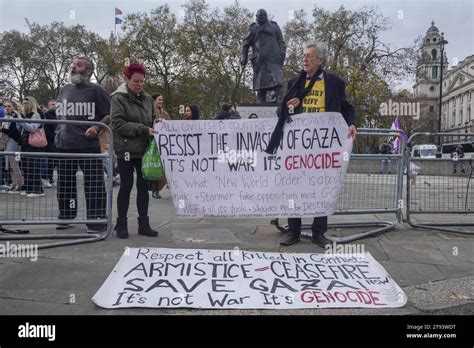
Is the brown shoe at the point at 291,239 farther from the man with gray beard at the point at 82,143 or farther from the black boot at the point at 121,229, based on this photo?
the man with gray beard at the point at 82,143

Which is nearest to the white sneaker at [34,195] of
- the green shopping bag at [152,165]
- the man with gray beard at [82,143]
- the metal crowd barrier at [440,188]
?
the man with gray beard at [82,143]

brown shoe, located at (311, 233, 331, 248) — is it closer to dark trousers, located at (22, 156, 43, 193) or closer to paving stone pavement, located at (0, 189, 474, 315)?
paving stone pavement, located at (0, 189, 474, 315)

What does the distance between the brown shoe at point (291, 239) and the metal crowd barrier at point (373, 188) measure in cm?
97

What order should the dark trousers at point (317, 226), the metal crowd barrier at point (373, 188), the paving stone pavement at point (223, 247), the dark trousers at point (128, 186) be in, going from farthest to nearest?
the metal crowd barrier at point (373, 188), the dark trousers at point (128, 186), the dark trousers at point (317, 226), the paving stone pavement at point (223, 247)

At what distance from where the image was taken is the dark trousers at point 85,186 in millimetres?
5340

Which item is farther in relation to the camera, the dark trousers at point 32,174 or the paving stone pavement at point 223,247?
the dark trousers at point 32,174

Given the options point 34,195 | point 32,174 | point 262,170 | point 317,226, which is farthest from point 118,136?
point 317,226

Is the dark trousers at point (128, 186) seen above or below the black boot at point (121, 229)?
above

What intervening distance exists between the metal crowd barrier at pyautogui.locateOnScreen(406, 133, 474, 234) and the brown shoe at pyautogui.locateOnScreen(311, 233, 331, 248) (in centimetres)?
174

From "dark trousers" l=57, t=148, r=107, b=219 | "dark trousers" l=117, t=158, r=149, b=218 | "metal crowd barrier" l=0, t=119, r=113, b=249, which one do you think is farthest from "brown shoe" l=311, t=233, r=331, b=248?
"dark trousers" l=57, t=148, r=107, b=219

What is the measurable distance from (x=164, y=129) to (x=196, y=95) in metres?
33.1

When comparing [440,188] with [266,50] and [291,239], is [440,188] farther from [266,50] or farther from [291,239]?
[266,50]

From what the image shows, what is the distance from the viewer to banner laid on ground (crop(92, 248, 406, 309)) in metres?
3.25
